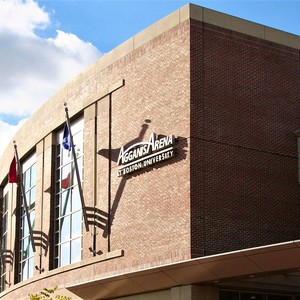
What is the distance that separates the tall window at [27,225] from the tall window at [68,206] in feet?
14.0

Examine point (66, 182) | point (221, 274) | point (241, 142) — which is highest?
point (66, 182)

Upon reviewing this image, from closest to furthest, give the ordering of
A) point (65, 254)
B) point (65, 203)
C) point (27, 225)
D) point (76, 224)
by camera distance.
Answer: point (76, 224)
point (65, 254)
point (65, 203)
point (27, 225)

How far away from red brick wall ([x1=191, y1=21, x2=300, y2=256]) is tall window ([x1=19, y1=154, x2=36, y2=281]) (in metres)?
18.2

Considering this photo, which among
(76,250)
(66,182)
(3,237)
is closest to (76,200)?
(66,182)

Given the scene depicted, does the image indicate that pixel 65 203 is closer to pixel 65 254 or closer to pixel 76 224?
pixel 76 224

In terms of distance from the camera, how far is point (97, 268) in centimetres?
4006

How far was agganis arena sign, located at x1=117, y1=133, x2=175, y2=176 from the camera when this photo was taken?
35.8 m

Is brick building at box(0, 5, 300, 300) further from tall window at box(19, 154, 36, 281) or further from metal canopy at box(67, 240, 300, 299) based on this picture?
tall window at box(19, 154, 36, 281)

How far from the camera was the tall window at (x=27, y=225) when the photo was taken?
5050cm

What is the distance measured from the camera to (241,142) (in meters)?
36.1

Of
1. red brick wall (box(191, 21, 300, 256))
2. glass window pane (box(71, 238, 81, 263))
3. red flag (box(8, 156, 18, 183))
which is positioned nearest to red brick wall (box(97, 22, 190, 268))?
red brick wall (box(191, 21, 300, 256))

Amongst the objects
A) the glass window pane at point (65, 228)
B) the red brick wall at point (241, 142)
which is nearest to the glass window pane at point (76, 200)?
the glass window pane at point (65, 228)

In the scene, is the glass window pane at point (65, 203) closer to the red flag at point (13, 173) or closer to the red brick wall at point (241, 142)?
the red flag at point (13, 173)

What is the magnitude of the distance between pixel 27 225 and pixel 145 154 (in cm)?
1723
